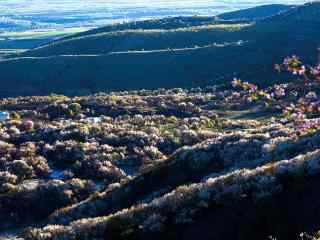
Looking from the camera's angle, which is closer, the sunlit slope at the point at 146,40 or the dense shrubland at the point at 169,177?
the dense shrubland at the point at 169,177

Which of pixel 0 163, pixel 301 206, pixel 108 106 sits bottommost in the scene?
pixel 108 106

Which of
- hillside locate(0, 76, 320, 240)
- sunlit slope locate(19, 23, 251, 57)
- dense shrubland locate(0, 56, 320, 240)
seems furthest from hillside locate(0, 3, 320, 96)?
dense shrubland locate(0, 56, 320, 240)

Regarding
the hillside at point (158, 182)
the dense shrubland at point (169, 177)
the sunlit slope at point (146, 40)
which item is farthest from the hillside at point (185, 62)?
the dense shrubland at point (169, 177)

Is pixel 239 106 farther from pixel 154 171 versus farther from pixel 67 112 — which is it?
pixel 154 171

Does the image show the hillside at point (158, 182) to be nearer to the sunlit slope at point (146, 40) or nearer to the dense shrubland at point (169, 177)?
the dense shrubland at point (169, 177)

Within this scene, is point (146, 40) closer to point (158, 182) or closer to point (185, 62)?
point (185, 62)

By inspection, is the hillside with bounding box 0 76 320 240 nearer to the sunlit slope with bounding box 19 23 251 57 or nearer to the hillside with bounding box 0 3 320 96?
the hillside with bounding box 0 3 320 96

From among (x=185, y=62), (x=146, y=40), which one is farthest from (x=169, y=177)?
(x=146, y=40)

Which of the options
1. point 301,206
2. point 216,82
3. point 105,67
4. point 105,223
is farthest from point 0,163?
point 105,67

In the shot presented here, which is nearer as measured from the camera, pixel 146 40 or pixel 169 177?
pixel 169 177
